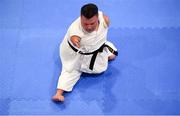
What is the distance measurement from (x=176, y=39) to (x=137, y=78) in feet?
2.07

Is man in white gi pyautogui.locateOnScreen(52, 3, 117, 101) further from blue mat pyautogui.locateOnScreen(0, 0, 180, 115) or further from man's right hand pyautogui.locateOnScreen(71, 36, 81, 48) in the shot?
blue mat pyautogui.locateOnScreen(0, 0, 180, 115)

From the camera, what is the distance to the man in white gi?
8.00 feet

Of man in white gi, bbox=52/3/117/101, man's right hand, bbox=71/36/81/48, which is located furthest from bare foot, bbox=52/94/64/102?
man's right hand, bbox=71/36/81/48

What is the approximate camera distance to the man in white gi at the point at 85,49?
8.00 feet

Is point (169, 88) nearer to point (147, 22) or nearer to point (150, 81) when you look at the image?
point (150, 81)

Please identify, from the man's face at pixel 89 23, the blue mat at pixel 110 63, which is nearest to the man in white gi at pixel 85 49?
the man's face at pixel 89 23

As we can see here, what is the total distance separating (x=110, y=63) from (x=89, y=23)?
0.72 m

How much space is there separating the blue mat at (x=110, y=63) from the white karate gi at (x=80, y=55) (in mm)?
112

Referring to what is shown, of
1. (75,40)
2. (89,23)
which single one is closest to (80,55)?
(75,40)

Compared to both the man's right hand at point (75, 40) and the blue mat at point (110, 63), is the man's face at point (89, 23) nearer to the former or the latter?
the man's right hand at point (75, 40)

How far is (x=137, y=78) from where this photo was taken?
2.91 metres

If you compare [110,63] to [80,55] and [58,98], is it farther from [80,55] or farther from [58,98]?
[58,98]

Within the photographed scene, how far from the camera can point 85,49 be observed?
262cm

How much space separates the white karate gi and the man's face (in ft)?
0.18
